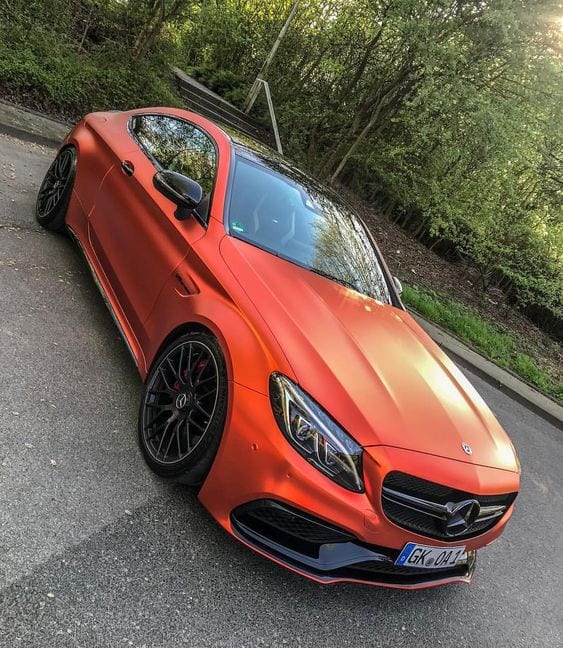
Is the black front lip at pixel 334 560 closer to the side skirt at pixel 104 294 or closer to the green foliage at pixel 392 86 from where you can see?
the side skirt at pixel 104 294

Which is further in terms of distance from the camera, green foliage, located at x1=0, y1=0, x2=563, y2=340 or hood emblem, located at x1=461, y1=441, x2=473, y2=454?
green foliage, located at x1=0, y1=0, x2=563, y2=340

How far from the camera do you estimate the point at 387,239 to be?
13789 millimetres

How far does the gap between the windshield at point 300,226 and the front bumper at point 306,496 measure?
117cm

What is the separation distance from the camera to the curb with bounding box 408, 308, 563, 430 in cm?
727

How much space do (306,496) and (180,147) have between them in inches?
105

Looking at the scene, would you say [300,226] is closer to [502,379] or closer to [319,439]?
[319,439]

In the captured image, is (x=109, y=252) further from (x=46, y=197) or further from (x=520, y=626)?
(x=520, y=626)

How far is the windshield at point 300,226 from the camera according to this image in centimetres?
321

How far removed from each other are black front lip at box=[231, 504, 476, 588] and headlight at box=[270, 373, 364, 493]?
0.27 m

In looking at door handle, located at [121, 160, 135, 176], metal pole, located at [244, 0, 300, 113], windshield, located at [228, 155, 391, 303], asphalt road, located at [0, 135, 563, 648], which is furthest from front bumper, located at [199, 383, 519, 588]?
metal pole, located at [244, 0, 300, 113]

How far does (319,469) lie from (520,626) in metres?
1.77

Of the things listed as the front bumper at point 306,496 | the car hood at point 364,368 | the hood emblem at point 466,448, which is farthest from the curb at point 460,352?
the front bumper at point 306,496

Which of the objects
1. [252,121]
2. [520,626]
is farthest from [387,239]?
[520,626]

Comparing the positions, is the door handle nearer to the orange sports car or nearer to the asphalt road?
the orange sports car
